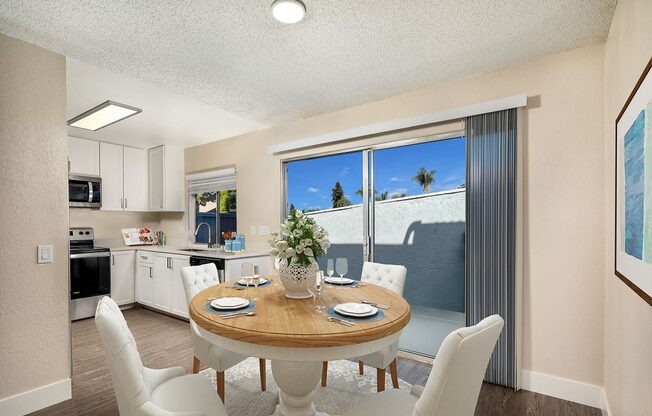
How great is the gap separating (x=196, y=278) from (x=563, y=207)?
9.12ft

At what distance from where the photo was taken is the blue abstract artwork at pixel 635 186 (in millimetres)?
1196

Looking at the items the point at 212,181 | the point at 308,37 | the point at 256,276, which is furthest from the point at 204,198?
the point at 308,37

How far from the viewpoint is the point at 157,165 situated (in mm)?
5152

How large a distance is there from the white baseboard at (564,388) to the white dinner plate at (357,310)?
Answer: 5.55ft

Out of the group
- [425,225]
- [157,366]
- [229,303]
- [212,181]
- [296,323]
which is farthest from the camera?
[212,181]

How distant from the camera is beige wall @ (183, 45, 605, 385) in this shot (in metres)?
2.22

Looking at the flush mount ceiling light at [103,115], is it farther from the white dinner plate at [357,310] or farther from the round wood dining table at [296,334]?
the white dinner plate at [357,310]

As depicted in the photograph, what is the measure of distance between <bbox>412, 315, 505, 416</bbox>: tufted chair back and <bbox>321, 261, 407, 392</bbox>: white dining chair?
3.14ft

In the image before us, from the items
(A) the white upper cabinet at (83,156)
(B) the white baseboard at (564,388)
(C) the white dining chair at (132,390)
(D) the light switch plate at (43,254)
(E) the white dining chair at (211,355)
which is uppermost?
(A) the white upper cabinet at (83,156)

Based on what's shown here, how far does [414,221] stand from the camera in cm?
320

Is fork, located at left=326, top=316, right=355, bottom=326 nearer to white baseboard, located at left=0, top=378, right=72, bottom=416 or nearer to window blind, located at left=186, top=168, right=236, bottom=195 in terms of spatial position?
white baseboard, located at left=0, top=378, right=72, bottom=416

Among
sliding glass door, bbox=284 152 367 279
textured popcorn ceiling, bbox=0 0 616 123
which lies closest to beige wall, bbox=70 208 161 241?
sliding glass door, bbox=284 152 367 279

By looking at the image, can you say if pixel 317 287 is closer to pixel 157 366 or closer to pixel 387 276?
pixel 387 276

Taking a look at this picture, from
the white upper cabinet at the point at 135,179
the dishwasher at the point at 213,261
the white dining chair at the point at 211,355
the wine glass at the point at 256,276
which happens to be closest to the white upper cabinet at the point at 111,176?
the white upper cabinet at the point at 135,179
